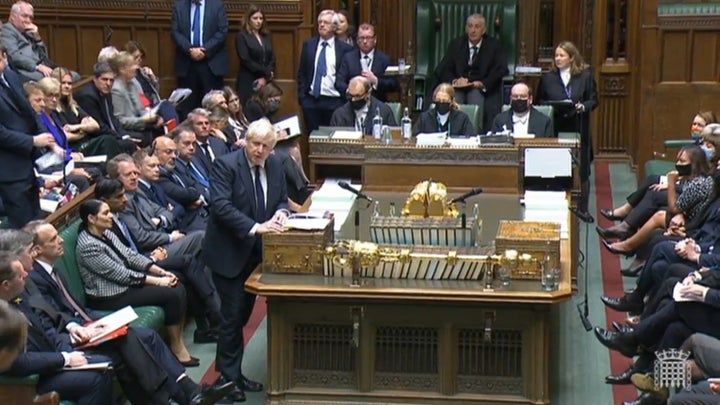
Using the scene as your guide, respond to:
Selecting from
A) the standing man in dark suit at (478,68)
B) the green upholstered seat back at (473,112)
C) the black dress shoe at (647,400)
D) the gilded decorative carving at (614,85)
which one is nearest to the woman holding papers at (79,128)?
the green upholstered seat back at (473,112)

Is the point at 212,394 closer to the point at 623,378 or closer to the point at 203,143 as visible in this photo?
the point at 623,378

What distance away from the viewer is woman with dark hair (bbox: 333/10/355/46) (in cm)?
1313

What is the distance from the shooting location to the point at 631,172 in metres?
13.7

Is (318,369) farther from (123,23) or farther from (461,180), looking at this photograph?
(123,23)

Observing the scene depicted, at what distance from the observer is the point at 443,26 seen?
14.1 m

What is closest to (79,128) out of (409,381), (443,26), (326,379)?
(326,379)

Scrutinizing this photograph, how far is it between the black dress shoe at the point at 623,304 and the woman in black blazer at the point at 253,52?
4.97 m

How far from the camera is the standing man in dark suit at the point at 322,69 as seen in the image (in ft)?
42.8

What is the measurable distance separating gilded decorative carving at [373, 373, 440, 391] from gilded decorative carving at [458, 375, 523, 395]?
153mm

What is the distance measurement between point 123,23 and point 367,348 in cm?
709

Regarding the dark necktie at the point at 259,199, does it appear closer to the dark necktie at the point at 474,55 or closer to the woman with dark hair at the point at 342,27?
the woman with dark hair at the point at 342,27

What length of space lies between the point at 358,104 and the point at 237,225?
A: 3577 millimetres

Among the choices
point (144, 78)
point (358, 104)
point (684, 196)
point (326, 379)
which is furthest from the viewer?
point (144, 78)

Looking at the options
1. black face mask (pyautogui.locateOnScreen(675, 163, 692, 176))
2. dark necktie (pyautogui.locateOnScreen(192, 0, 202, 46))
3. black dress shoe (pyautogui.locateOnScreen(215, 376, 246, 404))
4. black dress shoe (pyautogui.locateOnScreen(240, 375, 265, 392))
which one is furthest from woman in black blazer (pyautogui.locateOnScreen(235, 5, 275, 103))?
black dress shoe (pyautogui.locateOnScreen(215, 376, 246, 404))
